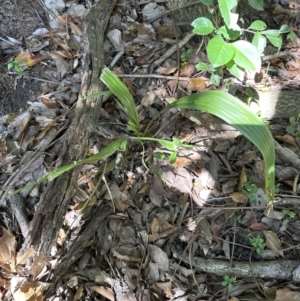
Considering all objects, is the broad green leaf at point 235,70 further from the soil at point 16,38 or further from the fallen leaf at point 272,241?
the soil at point 16,38

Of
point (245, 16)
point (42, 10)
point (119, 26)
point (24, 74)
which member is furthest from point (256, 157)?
point (42, 10)

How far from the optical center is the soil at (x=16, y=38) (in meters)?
1.65

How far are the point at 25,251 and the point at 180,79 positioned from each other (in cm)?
88

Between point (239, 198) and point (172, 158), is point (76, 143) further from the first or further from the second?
point (239, 198)

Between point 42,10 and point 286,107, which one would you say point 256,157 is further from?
point 42,10

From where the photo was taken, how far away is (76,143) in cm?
140

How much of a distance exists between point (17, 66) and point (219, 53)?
96 cm

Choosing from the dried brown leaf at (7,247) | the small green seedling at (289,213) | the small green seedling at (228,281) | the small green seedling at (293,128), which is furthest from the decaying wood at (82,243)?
the small green seedling at (293,128)

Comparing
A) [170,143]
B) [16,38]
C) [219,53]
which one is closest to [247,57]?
[219,53]

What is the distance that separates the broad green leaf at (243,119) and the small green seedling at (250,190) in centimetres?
23

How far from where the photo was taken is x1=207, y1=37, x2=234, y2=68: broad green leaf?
111 centimetres

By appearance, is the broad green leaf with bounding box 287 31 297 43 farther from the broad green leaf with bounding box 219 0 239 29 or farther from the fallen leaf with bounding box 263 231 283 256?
the fallen leaf with bounding box 263 231 283 256

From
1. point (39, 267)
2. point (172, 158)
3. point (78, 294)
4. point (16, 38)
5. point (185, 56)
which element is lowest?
point (78, 294)

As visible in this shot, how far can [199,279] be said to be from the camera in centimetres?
133
